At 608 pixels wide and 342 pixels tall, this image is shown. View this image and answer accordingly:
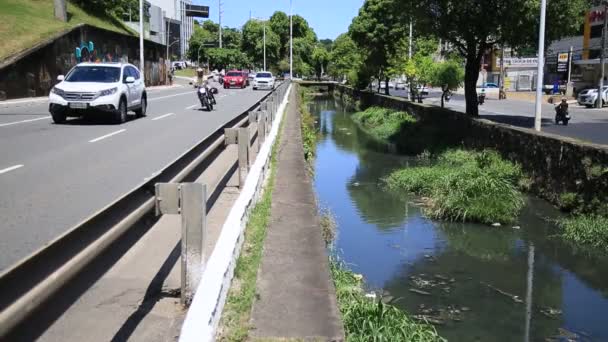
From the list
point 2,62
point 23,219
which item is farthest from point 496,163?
point 2,62

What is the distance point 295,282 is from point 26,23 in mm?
36255

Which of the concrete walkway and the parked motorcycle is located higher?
the parked motorcycle

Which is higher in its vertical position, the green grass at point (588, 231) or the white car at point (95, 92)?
the white car at point (95, 92)

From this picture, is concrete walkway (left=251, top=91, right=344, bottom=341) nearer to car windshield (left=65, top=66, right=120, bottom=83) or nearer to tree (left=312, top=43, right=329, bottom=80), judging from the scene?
car windshield (left=65, top=66, right=120, bottom=83)

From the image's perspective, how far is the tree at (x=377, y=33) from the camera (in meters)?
41.3

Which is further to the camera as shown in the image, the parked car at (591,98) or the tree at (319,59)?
the tree at (319,59)

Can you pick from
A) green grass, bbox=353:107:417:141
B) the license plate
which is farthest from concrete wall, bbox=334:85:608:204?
the license plate

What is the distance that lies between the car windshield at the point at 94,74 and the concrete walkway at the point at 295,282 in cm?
1228

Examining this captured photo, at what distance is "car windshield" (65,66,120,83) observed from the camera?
1830 centimetres

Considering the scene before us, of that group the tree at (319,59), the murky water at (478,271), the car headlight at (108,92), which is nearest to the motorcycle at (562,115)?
the murky water at (478,271)

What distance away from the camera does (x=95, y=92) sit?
17344 mm

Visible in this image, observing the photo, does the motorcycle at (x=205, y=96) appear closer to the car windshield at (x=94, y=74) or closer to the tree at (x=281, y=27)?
the car windshield at (x=94, y=74)

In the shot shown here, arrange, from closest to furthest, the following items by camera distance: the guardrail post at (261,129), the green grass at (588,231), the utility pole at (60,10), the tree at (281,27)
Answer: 1. the green grass at (588,231)
2. the guardrail post at (261,129)
3. the utility pole at (60,10)
4. the tree at (281,27)

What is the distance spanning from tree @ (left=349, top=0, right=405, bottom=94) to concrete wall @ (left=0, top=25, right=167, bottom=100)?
17.6 m
